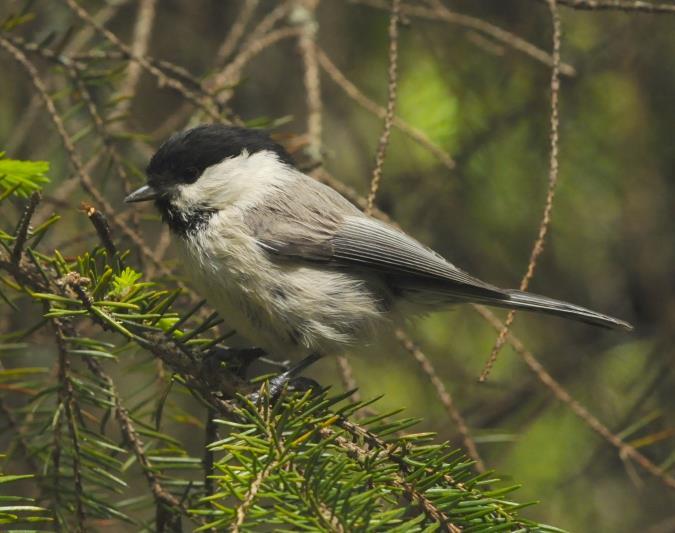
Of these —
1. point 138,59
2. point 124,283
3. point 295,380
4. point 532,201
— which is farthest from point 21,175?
point 532,201

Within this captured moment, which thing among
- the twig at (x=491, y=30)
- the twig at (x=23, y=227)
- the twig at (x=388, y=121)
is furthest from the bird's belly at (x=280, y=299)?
the twig at (x=491, y=30)

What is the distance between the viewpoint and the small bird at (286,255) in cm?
184

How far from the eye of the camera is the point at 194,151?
193 centimetres

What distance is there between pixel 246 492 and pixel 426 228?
1.77 meters

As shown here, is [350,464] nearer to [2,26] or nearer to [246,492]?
[246,492]

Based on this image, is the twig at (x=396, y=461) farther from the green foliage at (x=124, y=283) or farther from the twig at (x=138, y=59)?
the twig at (x=138, y=59)

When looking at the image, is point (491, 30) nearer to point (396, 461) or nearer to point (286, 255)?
point (286, 255)

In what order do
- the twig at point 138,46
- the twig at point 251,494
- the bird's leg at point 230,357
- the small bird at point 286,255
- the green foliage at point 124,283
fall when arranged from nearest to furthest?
the twig at point 251,494 < the green foliage at point 124,283 < the bird's leg at point 230,357 < the small bird at point 286,255 < the twig at point 138,46

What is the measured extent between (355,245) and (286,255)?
7.3 inches

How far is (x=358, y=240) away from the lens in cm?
201

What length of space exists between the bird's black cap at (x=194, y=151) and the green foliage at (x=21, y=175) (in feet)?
1.98

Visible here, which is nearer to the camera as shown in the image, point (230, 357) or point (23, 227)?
point (23, 227)

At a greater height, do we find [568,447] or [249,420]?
[249,420]

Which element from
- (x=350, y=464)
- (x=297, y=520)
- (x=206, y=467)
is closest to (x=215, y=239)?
(x=206, y=467)
